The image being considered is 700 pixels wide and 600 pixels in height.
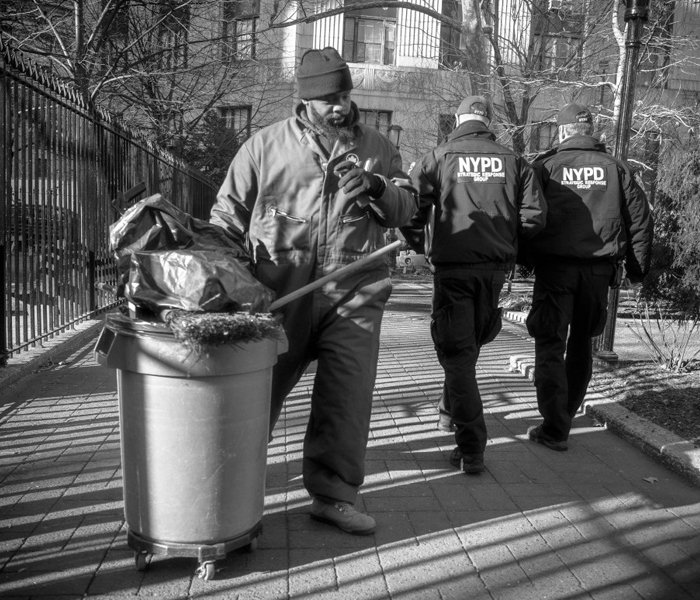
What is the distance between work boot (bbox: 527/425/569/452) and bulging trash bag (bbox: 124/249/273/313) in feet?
8.63

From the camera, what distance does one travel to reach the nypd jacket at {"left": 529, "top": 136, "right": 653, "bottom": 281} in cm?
502

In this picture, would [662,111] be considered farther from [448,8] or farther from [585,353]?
[448,8]

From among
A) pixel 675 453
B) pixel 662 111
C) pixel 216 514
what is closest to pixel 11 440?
pixel 216 514

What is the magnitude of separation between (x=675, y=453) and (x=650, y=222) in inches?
55.7

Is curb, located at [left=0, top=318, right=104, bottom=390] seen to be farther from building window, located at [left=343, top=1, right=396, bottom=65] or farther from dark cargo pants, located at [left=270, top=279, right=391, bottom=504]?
building window, located at [left=343, top=1, right=396, bottom=65]

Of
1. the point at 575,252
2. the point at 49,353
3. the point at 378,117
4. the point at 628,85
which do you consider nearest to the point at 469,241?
the point at 575,252

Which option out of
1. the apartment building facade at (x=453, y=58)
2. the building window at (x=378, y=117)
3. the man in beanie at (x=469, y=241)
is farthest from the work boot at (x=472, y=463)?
the building window at (x=378, y=117)

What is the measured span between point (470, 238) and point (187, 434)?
2173 millimetres

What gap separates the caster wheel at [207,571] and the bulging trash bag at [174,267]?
0.98 m

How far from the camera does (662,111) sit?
1466 cm

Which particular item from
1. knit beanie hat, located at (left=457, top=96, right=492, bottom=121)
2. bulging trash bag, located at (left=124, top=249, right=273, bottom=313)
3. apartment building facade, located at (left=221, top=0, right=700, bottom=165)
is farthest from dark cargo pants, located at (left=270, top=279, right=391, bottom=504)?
apartment building facade, located at (left=221, top=0, right=700, bottom=165)

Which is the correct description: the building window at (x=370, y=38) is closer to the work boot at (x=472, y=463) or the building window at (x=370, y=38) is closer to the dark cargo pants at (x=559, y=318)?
the dark cargo pants at (x=559, y=318)

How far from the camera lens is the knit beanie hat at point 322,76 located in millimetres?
3646

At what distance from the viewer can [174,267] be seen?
9.99 ft
